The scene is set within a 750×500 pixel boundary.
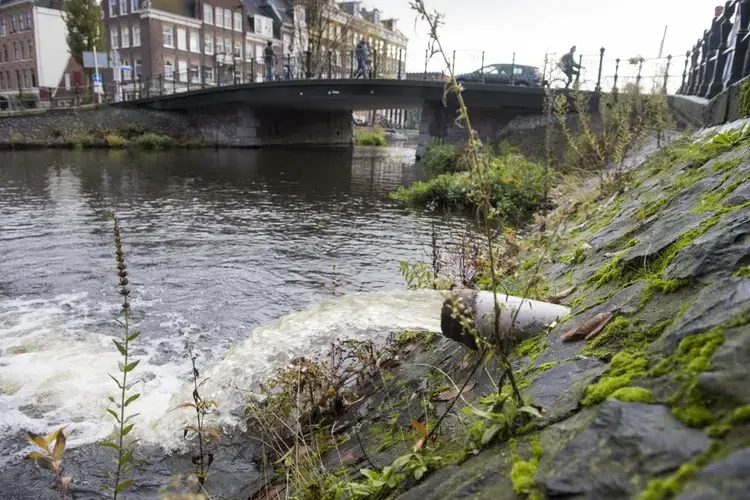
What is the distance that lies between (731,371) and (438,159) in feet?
75.7

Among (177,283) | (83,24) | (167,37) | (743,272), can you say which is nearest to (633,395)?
(743,272)

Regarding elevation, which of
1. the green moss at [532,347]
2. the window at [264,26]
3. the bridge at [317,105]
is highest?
the window at [264,26]

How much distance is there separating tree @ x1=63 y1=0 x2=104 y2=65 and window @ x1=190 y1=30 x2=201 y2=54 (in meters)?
12.2

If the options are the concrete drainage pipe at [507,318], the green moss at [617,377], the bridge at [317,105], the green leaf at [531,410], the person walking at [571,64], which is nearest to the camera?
the green moss at [617,377]

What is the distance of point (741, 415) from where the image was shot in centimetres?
132

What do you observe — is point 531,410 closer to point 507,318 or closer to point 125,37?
point 507,318

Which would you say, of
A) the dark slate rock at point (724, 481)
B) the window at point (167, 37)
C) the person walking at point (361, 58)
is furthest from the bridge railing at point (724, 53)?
the window at point (167, 37)

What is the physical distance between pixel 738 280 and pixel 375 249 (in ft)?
26.4

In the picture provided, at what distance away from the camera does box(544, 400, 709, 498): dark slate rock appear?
1.35 metres

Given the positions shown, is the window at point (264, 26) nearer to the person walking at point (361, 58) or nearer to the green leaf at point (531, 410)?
the person walking at point (361, 58)

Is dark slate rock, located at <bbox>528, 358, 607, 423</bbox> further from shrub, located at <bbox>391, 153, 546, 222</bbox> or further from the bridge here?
the bridge

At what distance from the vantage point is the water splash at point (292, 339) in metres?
4.15

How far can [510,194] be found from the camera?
13484 millimetres

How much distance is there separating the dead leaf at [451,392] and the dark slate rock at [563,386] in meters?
0.56
